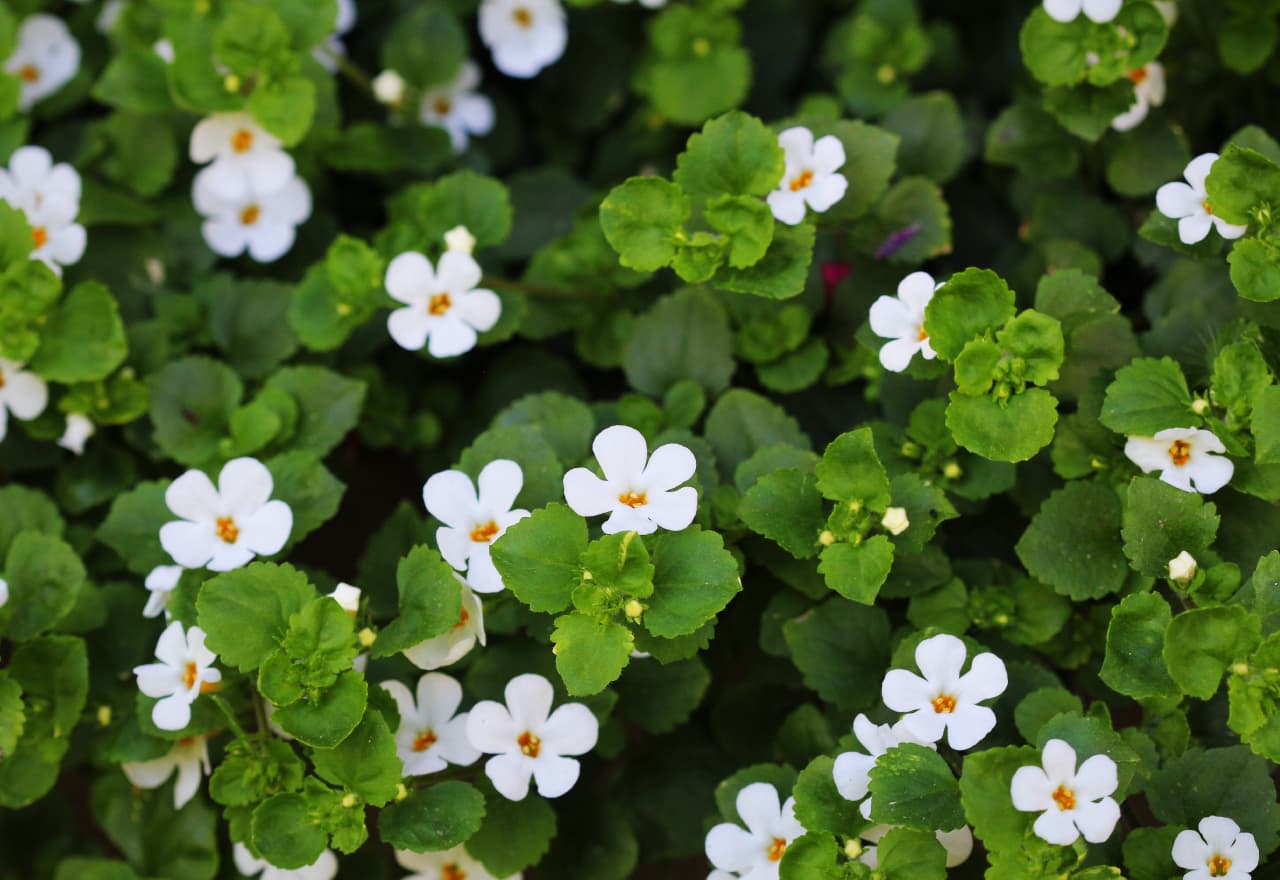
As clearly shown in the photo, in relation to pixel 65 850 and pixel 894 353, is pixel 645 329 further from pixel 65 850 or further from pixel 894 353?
pixel 65 850

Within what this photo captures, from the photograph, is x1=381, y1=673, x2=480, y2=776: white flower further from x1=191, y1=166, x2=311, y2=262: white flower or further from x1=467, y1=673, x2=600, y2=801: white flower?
x1=191, y1=166, x2=311, y2=262: white flower

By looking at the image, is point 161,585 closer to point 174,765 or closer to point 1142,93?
point 174,765

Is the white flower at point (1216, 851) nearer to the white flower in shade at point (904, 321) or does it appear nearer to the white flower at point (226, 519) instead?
the white flower in shade at point (904, 321)

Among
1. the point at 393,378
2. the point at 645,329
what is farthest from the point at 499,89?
the point at 645,329

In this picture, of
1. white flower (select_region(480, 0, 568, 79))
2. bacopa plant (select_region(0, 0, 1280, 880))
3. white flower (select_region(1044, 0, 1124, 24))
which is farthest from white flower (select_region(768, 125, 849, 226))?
white flower (select_region(480, 0, 568, 79))

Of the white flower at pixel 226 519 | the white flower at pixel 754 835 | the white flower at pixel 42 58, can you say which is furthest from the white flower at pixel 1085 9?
the white flower at pixel 42 58
